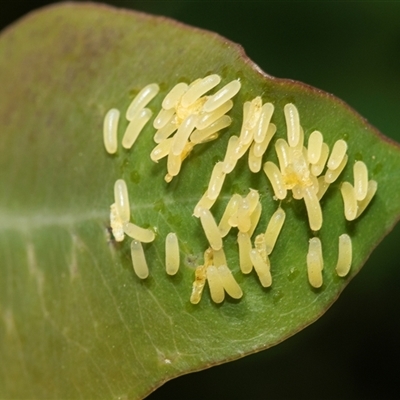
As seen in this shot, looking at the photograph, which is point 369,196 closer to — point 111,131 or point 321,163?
point 321,163

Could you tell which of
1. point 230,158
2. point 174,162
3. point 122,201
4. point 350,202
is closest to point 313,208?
point 350,202

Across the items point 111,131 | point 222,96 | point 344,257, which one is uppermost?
point 222,96

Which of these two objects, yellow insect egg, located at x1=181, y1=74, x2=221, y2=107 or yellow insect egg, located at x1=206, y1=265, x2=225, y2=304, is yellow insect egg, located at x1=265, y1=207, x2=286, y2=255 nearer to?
yellow insect egg, located at x1=206, y1=265, x2=225, y2=304

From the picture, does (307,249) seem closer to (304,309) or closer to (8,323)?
(304,309)

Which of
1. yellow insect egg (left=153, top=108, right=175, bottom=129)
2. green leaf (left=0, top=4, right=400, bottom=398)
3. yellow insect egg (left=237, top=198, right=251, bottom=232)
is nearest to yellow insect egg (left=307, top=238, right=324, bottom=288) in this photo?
green leaf (left=0, top=4, right=400, bottom=398)

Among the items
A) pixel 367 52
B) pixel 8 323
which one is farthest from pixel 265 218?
pixel 367 52

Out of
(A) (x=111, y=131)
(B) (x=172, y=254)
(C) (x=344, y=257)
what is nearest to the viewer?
(C) (x=344, y=257)
